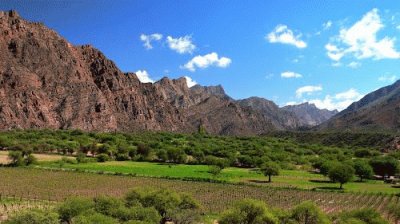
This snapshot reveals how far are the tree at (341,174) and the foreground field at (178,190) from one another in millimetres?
8547

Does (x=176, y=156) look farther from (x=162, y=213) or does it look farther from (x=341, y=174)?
(x=162, y=213)

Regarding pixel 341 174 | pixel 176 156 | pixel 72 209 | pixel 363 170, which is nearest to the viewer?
pixel 72 209

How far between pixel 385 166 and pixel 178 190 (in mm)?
54827

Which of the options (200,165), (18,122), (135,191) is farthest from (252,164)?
(18,122)

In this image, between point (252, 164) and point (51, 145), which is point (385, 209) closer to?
point (252, 164)

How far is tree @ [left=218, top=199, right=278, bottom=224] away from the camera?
38.9m

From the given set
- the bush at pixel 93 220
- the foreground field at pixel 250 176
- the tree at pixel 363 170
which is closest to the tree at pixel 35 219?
the bush at pixel 93 220

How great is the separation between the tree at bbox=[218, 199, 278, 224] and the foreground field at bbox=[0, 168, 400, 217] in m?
13.6

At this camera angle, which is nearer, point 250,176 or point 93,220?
point 93,220

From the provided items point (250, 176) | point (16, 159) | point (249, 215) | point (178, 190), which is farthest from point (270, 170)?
point (16, 159)

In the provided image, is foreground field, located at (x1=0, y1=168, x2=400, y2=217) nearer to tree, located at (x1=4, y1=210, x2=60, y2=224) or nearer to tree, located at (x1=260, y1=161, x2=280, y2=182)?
tree, located at (x1=260, y1=161, x2=280, y2=182)

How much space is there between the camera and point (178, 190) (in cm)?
6775

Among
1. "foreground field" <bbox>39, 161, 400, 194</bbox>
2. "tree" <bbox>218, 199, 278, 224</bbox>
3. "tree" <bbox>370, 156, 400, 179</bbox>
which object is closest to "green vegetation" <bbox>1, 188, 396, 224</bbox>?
Answer: "tree" <bbox>218, 199, 278, 224</bbox>

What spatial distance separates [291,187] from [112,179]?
31031 mm
